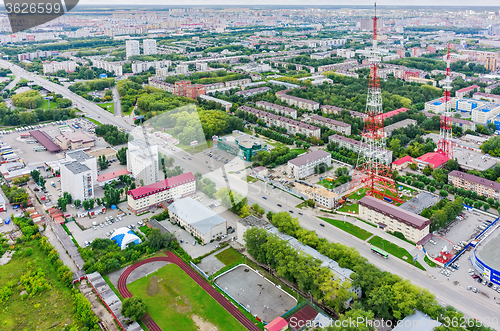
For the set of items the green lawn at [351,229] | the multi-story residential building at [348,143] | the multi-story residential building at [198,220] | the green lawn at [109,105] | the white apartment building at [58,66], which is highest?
the white apartment building at [58,66]

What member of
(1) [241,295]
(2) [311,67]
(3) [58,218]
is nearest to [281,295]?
(1) [241,295]

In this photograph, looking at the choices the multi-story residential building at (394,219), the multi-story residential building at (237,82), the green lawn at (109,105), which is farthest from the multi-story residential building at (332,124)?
the green lawn at (109,105)

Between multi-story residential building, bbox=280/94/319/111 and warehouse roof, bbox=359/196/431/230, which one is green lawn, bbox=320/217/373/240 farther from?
multi-story residential building, bbox=280/94/319/111

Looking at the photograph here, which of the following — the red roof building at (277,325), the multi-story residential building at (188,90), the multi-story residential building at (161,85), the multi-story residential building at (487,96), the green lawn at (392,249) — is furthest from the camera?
the multi-story residential building at (161,85)

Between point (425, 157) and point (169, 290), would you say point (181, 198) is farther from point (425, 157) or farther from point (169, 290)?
point (425, 157)

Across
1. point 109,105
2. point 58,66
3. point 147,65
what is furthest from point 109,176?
point 58,66

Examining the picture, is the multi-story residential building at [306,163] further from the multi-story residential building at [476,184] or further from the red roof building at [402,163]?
the multi-story residential building at [476,184]

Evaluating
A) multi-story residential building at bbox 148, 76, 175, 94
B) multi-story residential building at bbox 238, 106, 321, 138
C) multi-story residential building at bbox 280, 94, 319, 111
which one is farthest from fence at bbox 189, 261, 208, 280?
multi-story residential building at bbox 148, 76, 175, 94

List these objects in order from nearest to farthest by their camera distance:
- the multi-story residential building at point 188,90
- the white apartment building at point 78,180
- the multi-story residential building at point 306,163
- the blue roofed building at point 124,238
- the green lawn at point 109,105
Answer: the blue roofed building at point 124,238 < the white apartment building at point 78,180 < the multi-story residential building at point 306,163 < the green lawn at point 109,105 < the multi-story residential building at point 188,90
